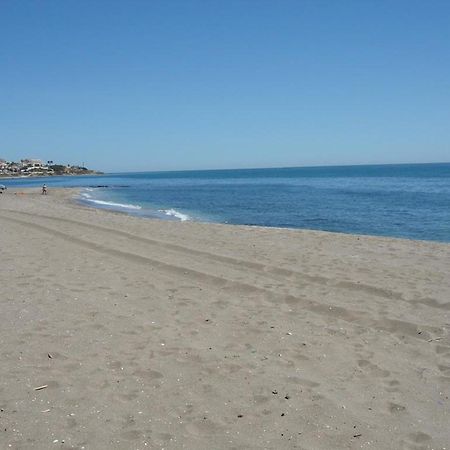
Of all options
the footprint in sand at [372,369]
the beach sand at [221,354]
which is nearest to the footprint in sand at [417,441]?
the beach sand at [221,354]

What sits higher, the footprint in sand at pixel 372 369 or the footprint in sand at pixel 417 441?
the footprint in sand at pixel 372 369

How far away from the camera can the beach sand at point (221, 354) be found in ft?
14.2

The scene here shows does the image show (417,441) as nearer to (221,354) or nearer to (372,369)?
(372,369)

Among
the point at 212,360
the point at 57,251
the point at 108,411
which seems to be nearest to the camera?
the point at 108,411

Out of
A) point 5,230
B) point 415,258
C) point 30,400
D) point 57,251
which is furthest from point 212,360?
point 5,230

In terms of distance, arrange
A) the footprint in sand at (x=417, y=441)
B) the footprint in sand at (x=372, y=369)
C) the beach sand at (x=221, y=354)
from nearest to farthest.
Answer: the footprint in sand at (x=417, y=441), the beach sand at (x=221, y=354), the footprint in sand at (x=372, y=369)

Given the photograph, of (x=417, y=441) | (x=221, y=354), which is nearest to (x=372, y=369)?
(x=417, y=441)

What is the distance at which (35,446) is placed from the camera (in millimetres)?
3969

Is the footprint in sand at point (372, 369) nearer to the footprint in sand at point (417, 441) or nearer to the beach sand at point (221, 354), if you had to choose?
the beach sand at point (221, 354)

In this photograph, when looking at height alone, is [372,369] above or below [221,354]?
below

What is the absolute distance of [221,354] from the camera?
6.07 m

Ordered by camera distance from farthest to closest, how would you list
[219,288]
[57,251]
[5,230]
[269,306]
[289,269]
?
[5,230] → [57,251] → [289,269] → [219,288] → [269,306]

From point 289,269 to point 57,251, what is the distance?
6567mm

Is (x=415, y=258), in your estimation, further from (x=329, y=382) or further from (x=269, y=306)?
(x=329, y=382)
